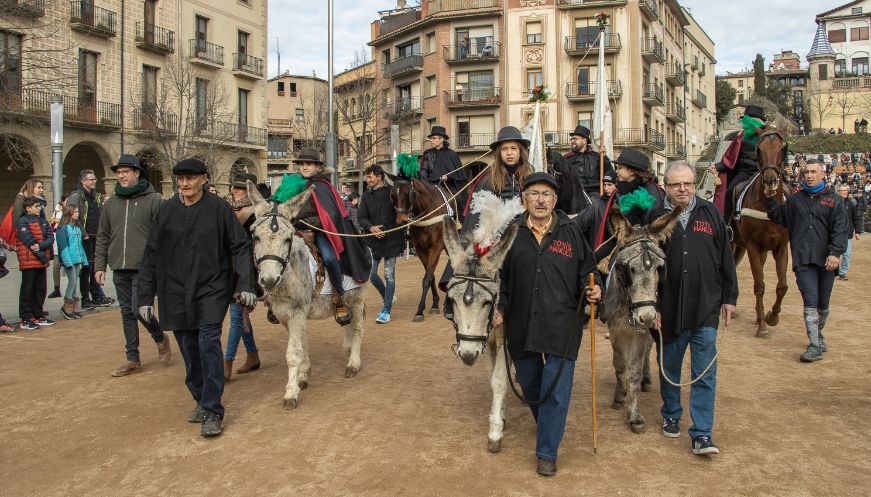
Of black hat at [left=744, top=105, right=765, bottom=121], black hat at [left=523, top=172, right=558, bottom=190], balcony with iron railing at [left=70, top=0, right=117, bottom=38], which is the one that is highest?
balcony with iron railing at [left=70, top=0, right=117, bottom=38]

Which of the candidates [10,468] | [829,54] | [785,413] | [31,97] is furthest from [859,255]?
[829,54]

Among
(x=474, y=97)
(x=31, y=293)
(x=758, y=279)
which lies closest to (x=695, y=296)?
(x=758, y=279)

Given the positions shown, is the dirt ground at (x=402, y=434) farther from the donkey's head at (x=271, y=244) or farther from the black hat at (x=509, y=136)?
the black hat at (x=509, y=136)

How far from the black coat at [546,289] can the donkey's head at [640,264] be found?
382mm

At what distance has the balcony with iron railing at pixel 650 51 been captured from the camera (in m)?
46.9

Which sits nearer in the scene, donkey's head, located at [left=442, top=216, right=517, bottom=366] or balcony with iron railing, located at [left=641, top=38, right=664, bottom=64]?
donkey's head, located at [left=442, top=216, right=517, bottom=366]

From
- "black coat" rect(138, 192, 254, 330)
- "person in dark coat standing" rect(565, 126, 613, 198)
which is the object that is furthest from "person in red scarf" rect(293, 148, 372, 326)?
"person in dark coat standing" rect(565, 126, 613, 198)

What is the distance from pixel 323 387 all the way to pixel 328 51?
1371cm

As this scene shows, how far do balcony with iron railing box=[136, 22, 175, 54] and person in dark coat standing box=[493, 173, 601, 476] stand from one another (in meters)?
33.4

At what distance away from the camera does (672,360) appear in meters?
5.24

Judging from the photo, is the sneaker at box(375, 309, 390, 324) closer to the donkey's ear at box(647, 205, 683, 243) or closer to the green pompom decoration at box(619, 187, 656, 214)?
the green pompom decoration at box(619, 187, 656, 214)

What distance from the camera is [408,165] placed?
11766 mm

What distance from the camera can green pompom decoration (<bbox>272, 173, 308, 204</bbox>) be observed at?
289 inches

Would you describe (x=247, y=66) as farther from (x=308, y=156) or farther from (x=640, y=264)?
(x=640, y=264)
